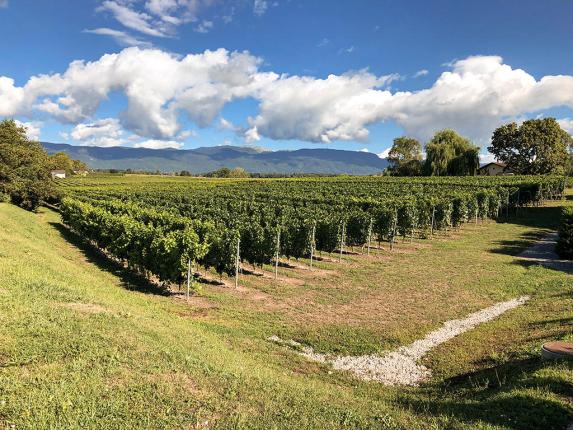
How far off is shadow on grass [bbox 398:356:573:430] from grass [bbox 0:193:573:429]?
0.11ft

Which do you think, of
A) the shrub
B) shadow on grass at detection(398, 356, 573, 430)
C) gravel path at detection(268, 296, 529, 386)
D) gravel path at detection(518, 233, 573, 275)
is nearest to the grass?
shadow on grass at detection(398, 356, 573, 430)

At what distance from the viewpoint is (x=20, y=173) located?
155ft

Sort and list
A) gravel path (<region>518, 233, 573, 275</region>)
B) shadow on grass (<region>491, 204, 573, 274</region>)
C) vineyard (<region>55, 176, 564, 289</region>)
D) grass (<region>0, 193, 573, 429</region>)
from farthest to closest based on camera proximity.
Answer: shadow on grass (<region>491, 204, 573, 274</region>)
gravel path (<region>518, 233, 573, 275</region>)
vineyard (<region>55, 176, 564, 289</region>)
grass (<region>0, 193, 573, 429</region>)

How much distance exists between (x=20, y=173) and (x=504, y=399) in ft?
178

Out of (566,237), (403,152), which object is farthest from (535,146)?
(566,237)

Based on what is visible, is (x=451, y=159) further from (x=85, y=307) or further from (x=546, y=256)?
(x=85, y=307)

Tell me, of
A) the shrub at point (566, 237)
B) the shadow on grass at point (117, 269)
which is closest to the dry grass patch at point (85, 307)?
the shadow on grass at point (117, 269)

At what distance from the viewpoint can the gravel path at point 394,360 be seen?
33.7ft

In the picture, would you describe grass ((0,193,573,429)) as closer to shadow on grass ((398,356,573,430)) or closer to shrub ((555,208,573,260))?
shadow on grass ((398,356,573,430))

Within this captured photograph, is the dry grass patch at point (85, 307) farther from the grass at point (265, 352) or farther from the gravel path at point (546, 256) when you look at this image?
the gravel path at point (546, 256)

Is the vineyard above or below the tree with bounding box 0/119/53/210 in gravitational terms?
below

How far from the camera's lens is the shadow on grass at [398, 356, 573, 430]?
6.45 metres

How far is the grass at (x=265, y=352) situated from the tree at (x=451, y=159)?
7094cm

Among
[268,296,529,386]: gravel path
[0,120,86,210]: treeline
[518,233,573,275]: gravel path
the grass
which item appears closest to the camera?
the grass
